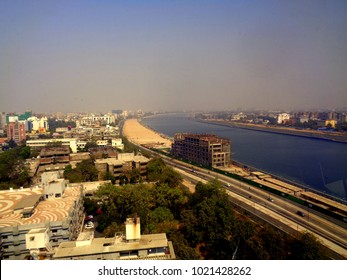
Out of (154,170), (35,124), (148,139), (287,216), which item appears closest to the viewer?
(287,216)

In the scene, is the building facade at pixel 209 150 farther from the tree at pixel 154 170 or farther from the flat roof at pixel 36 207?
the flat roof at pixel 36 207

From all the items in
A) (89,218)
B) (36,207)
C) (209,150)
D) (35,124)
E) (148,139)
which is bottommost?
(148,139)

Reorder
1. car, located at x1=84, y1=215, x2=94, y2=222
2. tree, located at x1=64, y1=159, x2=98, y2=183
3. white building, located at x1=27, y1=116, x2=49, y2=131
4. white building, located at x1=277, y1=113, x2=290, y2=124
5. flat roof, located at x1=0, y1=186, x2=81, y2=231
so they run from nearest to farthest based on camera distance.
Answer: flat roof, located at x1=0, y1=186, x2=81, y2=231, car, located at x1=84, y1=215, x2=94, y2=222, tree, located at x1=64, y1=159, x2=98, y2=183, white building, located at x1=27, y1=116, x2=49, y2=131, white building, located at x1=277, y1=113, x2=290, y2=124

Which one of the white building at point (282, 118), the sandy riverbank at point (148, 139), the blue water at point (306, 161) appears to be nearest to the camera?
the blue water at point (306, 161)

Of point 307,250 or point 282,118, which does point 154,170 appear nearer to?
point 307,250

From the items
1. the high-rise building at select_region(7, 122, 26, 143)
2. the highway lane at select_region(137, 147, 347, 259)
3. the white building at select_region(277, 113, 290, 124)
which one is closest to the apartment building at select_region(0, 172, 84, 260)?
the highway lane at select_region(137, 147, 347, 259)

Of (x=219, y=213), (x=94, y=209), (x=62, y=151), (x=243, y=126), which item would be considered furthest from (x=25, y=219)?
(x=243, y=126)

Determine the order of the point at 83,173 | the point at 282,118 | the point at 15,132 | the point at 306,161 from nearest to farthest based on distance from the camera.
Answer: the point at 83,173, the point at 306,161, the point at 15,132, the point at 282,118

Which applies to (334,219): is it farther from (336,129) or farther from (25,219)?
(336,129)

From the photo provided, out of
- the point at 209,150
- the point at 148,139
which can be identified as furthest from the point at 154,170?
the point at 148,139

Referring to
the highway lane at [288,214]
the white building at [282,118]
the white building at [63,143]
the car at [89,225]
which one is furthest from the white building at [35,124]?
the white building at [282,118]

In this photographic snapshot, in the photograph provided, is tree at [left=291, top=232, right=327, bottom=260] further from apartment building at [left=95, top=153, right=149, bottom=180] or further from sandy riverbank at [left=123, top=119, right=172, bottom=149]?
sandy riverbank at [left=123, top=119, right=172, bottom=149]
